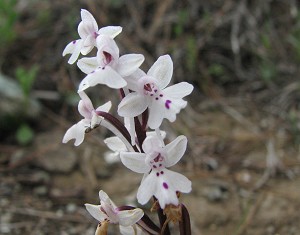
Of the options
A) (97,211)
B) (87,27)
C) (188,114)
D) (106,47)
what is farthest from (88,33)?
(188,114)

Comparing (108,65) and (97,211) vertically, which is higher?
(108,65)

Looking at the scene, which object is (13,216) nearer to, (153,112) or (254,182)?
(254,182)

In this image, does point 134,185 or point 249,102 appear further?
point 249,102

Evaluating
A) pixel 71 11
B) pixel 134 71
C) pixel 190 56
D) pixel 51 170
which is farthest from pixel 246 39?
pixel 134 71

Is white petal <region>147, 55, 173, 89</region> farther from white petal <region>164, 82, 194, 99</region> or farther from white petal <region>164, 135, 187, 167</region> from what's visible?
white petal <region>164, 135, 187, 167</region>

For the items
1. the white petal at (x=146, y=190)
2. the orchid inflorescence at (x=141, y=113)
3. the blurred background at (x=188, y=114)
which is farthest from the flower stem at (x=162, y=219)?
the blurred background at (x=188, y=114)

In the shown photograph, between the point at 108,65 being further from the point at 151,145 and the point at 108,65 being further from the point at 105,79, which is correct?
the point at 151,145

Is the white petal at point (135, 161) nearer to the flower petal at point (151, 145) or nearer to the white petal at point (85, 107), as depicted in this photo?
the flower petal at point (151, 145)
